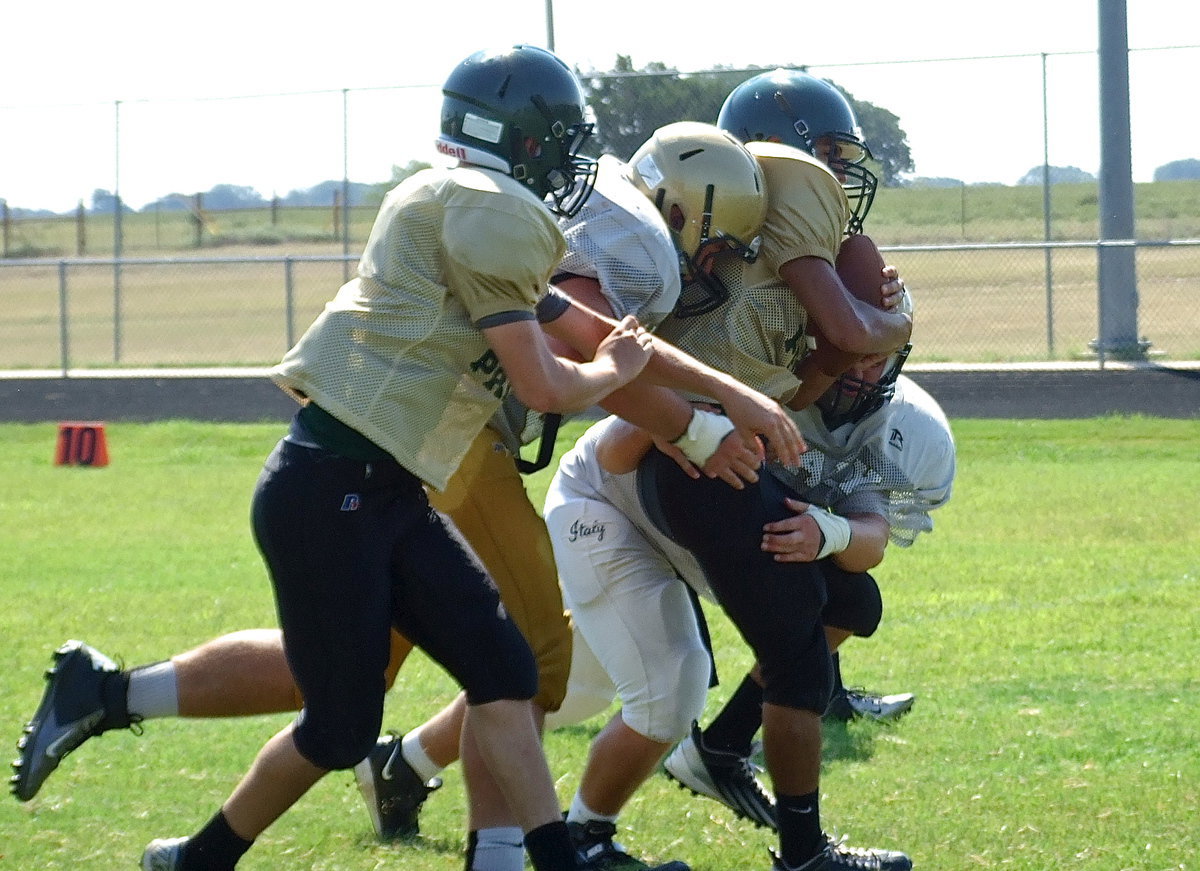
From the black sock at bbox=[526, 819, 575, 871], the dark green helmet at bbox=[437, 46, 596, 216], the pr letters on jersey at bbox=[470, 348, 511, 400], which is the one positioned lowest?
the black sock at bbox=[526, 819, 575, 871]

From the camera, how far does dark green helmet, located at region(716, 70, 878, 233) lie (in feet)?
15.0

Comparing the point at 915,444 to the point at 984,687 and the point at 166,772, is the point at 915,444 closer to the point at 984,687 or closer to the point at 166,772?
the point at 984,687

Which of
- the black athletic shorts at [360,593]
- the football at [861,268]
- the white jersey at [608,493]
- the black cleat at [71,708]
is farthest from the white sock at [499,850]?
the football at [861,268]

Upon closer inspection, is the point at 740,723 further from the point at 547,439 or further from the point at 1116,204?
the point at 1116,204

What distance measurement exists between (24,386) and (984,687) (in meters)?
14.4

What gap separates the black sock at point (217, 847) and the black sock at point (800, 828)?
121cm

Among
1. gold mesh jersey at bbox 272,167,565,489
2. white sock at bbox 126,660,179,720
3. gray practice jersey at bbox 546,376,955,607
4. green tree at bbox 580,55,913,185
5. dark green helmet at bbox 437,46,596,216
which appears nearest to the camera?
gold mesh jersey at bbox 272,167,565,489

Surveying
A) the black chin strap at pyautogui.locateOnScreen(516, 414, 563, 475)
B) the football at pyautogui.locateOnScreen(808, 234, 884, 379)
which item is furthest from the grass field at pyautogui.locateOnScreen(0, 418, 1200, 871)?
the football at pyautogui.locateOnScreen(808, 234, 884, 379)

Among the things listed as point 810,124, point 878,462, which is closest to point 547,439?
point 878,462

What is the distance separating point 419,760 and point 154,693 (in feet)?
2.25

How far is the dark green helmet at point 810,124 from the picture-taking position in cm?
456

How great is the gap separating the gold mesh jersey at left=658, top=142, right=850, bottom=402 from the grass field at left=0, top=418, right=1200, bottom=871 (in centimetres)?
122

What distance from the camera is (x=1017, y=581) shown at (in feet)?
24.7

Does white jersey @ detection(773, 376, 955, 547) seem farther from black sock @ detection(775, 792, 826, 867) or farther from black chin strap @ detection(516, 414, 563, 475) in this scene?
black sock @ detection(775, 792, 826, 867)
